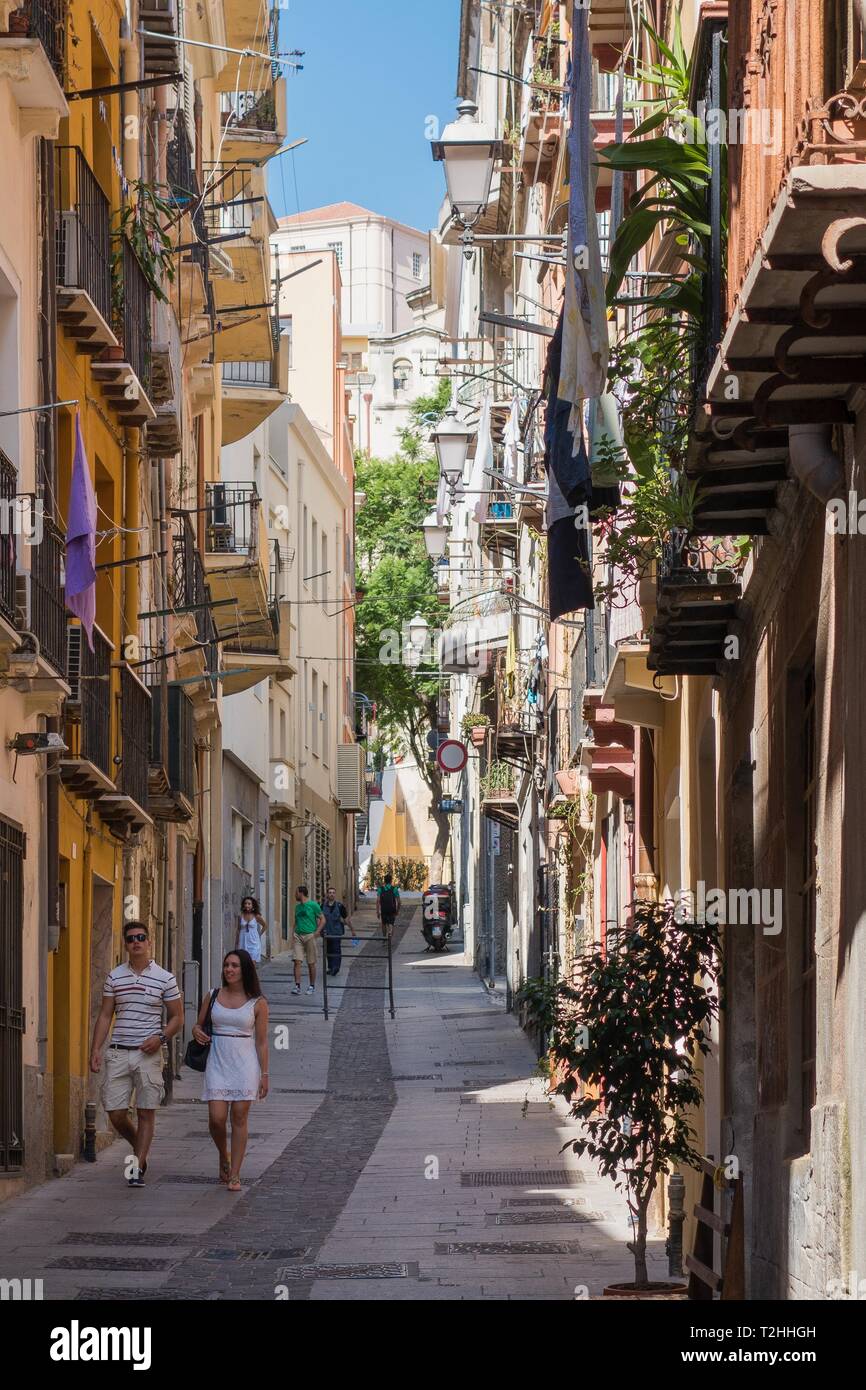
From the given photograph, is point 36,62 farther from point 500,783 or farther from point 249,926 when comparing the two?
point 500,783

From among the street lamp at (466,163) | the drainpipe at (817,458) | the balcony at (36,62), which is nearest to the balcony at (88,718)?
the balcony at (36,62)

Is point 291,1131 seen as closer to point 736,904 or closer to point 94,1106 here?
point 94,1106

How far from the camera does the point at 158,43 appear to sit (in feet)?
71.7

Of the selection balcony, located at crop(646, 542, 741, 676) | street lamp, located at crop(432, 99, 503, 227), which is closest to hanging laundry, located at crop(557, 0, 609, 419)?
balcony, located at crop(646, 542, 741, 676)

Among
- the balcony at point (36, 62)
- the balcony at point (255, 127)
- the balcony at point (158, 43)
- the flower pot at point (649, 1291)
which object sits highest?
the balcony at point (255, 127)

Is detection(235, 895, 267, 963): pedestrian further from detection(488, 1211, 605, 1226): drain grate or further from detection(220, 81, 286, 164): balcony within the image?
detection(488, 1211, 605, 1226): drain grate

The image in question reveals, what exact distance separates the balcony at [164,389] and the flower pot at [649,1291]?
11861 millimetres

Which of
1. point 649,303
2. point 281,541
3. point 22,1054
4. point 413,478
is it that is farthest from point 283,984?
point 413,478

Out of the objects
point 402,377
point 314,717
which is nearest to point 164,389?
point 314,717

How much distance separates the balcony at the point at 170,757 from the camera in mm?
21484

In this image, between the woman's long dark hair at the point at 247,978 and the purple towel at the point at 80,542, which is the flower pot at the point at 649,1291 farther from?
the purple towel at the point at 80,542

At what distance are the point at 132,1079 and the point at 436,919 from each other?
111 feet

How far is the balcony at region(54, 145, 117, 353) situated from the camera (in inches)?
639

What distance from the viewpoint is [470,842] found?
50844 millimetres
